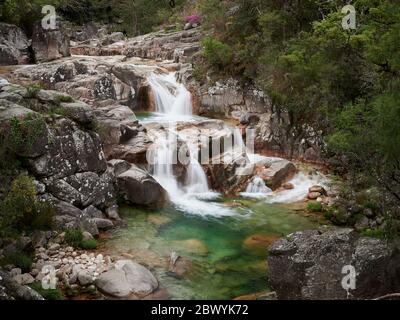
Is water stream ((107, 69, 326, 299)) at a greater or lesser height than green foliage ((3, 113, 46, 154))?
lesser

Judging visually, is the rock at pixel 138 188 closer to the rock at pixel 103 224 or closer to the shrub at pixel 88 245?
the rock at pixel 103 224

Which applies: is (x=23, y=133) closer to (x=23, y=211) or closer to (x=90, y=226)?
(x=23, y=211)

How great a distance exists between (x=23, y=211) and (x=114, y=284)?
10.6 ft

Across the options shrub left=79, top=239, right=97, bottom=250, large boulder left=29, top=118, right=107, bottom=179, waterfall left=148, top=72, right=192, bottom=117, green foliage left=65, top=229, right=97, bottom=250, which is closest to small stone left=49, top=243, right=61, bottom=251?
green foliage left=65, top=229, right=97, bottom=250

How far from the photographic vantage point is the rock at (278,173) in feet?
55.1

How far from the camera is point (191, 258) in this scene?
37.4ft

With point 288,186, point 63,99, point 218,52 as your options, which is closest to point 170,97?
point 218,52

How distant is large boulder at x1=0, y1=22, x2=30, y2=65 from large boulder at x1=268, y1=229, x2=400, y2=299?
62.9 ft

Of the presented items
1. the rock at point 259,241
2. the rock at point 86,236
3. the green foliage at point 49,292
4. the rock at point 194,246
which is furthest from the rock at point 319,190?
the green foliage at point 49,292

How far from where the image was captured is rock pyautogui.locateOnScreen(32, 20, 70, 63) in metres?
23.9

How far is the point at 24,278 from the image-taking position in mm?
9531

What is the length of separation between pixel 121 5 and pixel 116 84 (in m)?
21.8

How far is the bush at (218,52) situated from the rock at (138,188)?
9.67 metres

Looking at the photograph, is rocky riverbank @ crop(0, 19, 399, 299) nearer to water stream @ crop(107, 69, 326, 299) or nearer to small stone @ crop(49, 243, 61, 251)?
small stone @ crop(49, 243, 61, 251)
